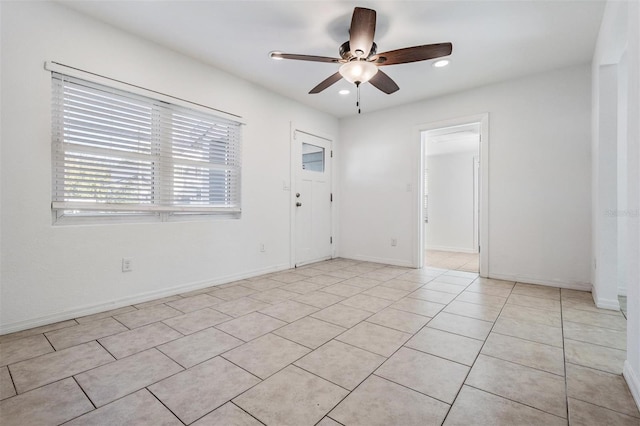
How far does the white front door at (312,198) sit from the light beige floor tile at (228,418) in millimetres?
3158

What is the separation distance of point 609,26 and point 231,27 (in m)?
2.96

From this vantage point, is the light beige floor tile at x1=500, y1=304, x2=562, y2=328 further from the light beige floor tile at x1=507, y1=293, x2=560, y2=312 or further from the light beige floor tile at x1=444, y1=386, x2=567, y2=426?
the light beige floor tile at x1=444, y1=386, x2=567, y2=426

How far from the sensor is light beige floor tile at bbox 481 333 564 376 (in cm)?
173

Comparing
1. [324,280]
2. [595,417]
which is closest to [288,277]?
[324,280]

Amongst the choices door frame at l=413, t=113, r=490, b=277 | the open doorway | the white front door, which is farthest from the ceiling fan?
the open doorway

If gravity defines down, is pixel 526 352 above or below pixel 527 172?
below

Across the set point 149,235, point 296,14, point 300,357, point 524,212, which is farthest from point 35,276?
point 524,212

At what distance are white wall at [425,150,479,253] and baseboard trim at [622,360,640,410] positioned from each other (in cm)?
505

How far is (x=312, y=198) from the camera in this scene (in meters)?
4.81

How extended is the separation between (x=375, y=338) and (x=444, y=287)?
169 centimetres

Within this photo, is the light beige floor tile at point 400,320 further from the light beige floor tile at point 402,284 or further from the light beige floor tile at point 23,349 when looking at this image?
the light beige floor tile at point 23,349

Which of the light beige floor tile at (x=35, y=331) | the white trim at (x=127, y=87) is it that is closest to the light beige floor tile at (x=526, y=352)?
the light beige floor tile at (x=35, y=331)

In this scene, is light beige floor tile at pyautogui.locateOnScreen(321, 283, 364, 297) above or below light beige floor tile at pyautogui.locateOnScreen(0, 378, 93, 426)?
above

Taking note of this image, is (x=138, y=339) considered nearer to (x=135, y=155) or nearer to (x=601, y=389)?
(x=135, y=155)
